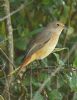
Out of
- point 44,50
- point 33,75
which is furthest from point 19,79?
point 44,50

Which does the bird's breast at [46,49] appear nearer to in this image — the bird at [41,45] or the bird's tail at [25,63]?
the bird at [41,45]

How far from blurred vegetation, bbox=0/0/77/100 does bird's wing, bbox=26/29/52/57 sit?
0.33 ft

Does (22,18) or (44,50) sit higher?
(22,18)

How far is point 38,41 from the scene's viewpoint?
6.09 meters

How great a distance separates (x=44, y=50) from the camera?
6.16m

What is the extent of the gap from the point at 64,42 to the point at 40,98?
208cm

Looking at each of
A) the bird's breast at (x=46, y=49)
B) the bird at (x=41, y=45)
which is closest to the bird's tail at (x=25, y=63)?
the bird at (x=41, y=45)

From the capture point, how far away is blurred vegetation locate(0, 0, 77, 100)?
522 cm

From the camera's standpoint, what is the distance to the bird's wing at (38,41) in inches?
235

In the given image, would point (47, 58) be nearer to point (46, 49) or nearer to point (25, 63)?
point (46, 49)

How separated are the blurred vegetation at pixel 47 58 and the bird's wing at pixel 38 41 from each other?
10cm

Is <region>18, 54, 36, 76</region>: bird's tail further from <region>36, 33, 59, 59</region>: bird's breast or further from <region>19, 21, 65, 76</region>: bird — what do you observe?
<region>36, 33, 59, 59</region>: bird's breast

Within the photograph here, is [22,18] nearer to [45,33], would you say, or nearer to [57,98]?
[45,33]

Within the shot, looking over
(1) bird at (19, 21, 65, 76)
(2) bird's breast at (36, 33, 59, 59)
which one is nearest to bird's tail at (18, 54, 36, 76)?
(1) bird at (19, 21, 65, 76)
